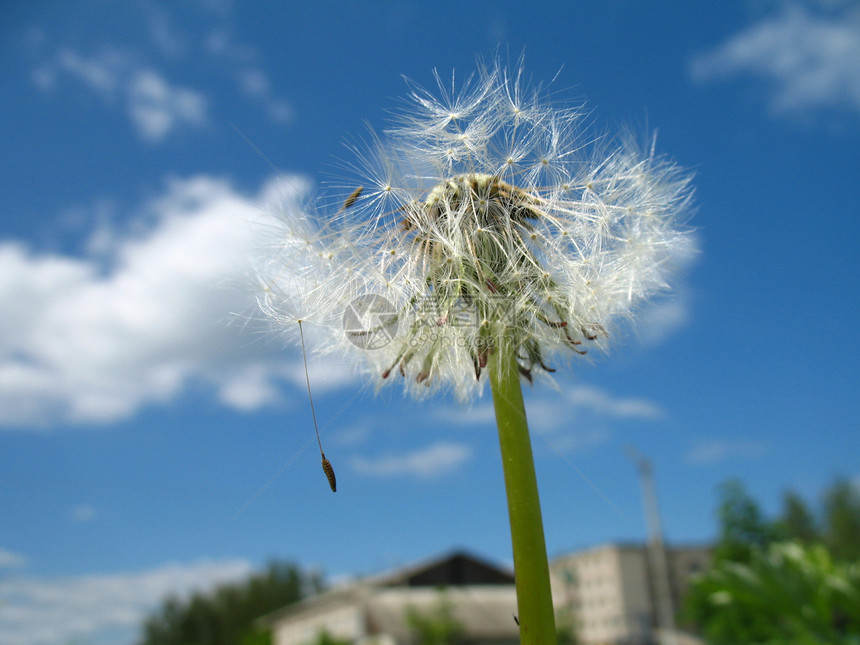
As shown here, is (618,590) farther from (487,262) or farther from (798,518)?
(487,262)

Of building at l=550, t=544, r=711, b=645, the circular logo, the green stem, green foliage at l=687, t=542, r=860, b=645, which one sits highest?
the circular logo

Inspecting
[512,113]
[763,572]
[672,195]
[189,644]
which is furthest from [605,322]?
[189,644]

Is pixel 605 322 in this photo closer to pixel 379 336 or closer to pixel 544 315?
pixel 544 315

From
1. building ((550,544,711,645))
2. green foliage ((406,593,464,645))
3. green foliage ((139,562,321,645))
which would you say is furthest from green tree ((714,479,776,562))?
green foliage ((139,562,321,645))

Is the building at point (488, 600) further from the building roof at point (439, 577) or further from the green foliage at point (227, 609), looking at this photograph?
the green foliage at point (227, 609)

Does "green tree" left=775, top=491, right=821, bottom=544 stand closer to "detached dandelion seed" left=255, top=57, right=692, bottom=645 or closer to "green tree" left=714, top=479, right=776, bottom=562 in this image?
"green tree" left=714, top=479, right=776, bottom=562

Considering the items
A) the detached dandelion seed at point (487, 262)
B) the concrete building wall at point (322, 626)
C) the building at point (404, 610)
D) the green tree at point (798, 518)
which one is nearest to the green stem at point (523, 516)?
the detached dandelion seed at point (487, 262)
